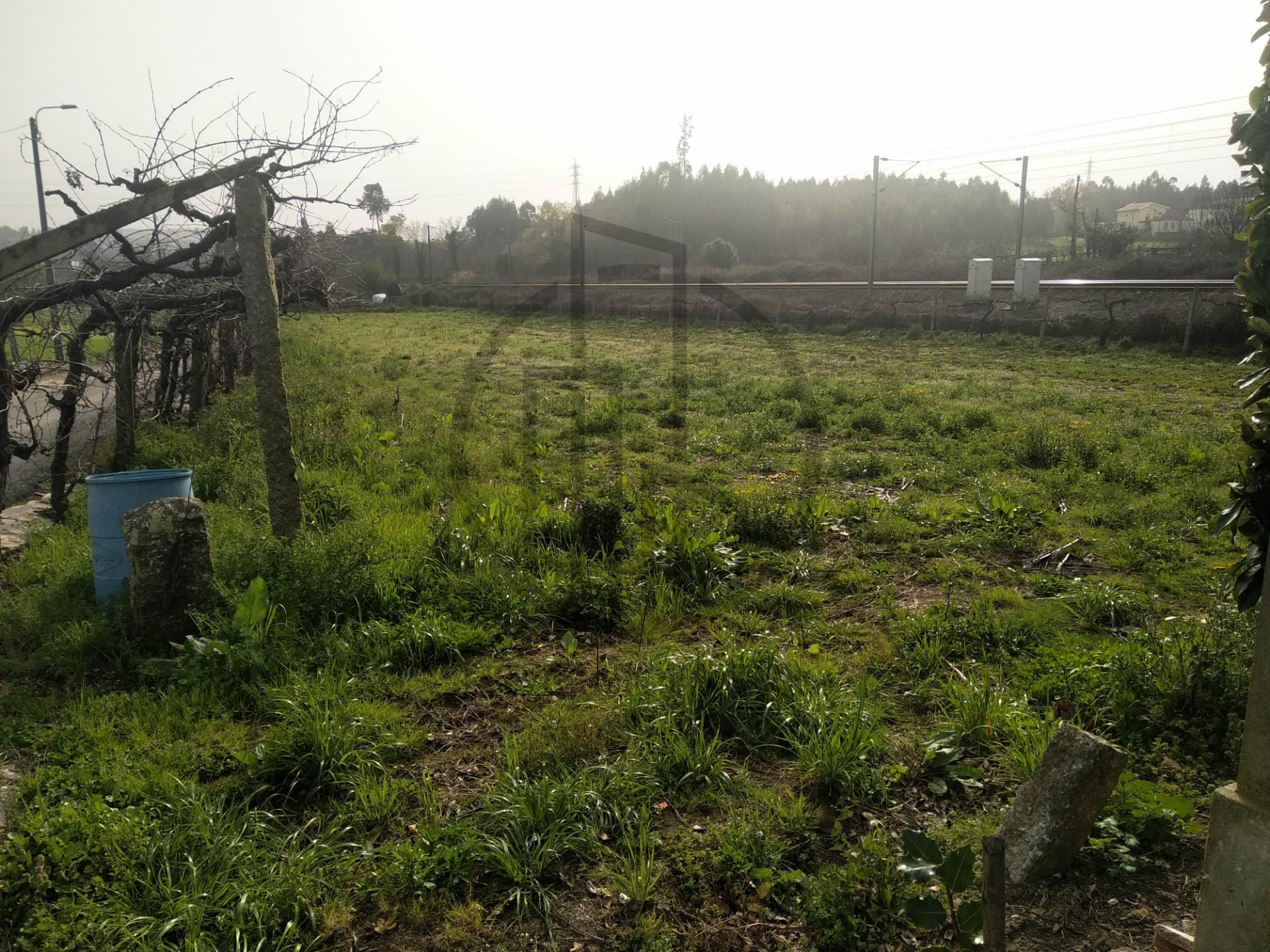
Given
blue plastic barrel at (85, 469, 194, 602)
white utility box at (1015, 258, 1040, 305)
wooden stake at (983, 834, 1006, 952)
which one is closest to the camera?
wooden stake at (983, 834, 1006, 952)

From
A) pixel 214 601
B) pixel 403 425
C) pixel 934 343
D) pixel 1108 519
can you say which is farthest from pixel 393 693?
pixel 934 343

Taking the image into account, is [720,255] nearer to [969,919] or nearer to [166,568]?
[166,568]

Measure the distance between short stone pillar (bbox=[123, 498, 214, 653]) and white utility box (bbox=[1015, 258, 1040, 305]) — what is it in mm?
26894

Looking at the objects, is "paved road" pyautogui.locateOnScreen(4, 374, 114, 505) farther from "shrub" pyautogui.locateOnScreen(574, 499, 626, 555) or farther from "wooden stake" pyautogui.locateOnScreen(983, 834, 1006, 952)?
"wooden stake" pyautogui.locateOnScreen(983, 834, 1006, 952)

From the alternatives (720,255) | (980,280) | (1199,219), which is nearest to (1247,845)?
(980,280)

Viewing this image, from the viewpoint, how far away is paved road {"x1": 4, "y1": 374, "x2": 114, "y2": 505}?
6.54 m

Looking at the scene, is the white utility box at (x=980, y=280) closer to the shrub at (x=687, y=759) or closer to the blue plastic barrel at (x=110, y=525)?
the shrub at (x=687, y=759)

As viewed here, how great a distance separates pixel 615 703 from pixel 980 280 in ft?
94.1

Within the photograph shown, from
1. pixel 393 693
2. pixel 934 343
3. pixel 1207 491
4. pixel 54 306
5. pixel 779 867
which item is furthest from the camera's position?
pixel 934 343

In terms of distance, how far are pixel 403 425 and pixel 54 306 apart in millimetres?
4479

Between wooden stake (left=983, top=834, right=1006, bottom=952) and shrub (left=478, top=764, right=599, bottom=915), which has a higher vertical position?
wooden stake (left=983, top=834, right=1006, bottom=952)

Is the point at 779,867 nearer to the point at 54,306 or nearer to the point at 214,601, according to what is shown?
the point at 214,601

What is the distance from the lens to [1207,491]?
7059 millimetres

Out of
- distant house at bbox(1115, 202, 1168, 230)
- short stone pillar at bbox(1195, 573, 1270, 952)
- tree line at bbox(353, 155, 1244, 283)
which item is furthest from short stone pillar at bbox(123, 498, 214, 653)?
distant house at bbox(1115, 202, 1168, 230)
